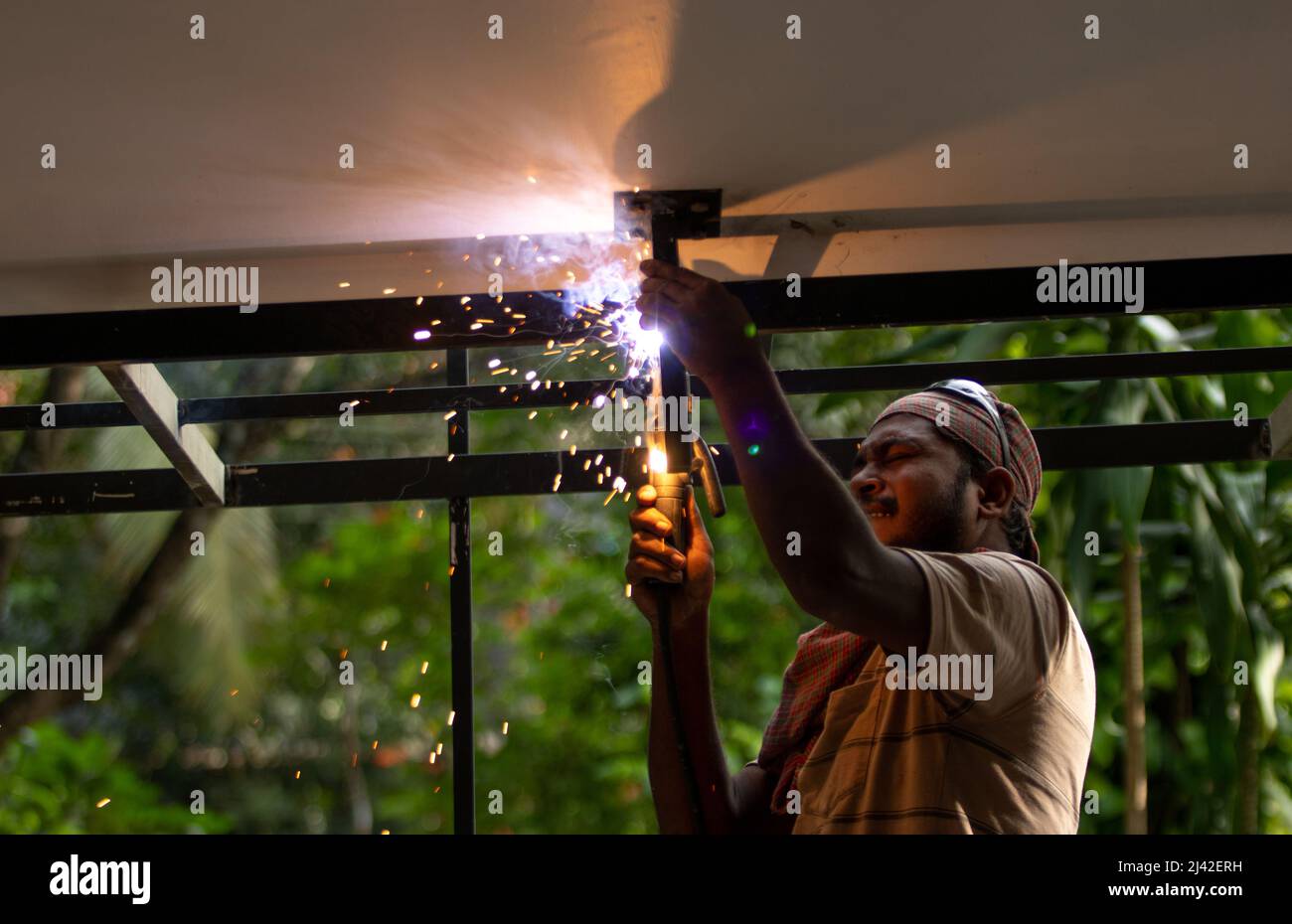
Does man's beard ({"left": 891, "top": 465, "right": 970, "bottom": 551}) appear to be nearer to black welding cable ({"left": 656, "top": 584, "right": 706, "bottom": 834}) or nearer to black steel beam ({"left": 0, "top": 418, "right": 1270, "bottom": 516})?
black welding cable ({"left": 656, "top": 584, "right": 706, "bottom": 834})

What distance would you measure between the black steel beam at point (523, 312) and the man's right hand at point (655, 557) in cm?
34

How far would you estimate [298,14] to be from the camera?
1489mm

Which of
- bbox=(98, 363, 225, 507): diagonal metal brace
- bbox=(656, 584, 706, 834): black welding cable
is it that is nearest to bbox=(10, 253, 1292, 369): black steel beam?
bbox=(98, 363, 225, 507): diagonal metal brace

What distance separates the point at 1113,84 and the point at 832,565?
0.68 meters

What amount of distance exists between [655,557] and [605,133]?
0.57 metres

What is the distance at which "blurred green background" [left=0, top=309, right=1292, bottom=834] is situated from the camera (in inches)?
182

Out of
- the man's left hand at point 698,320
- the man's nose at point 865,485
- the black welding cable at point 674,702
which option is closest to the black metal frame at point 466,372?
the man's left hand at point 698,320

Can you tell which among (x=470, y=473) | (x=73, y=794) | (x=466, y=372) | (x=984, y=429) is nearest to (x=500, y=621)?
(x=73, y=794)

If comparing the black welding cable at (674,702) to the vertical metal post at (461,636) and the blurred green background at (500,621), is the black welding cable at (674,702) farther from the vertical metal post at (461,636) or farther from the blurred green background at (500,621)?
the blurred green background at (500,621)

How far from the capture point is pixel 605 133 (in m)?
1.71

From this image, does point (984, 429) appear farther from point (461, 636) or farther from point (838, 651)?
point (461, 636)

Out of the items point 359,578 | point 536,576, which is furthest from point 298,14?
point 359,578

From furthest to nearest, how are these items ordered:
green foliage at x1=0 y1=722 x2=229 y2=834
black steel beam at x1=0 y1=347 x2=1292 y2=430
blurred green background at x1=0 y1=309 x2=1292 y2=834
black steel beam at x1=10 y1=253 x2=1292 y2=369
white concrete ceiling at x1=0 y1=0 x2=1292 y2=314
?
green foliage at x1=0 y1=722 x2=229 y2=834
blurred green background at x1=0 y1=309 x2=1292 y2=834
black steel beam at x1=0 y1=347 x2=1292 y2=430
black steel beam at x1=10 y1=253 x2=1292 y2=369
white concrete ceiling at x1=0 y1=0 x2=1292 y2=314

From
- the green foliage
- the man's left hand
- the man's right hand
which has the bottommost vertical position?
the green foliage
